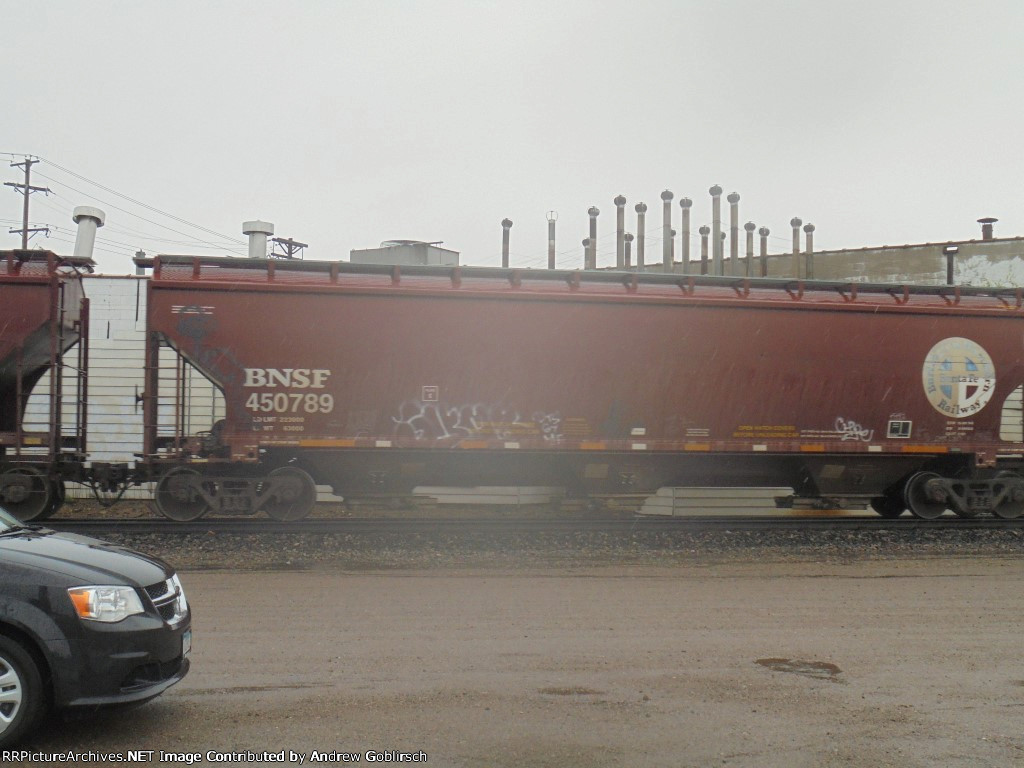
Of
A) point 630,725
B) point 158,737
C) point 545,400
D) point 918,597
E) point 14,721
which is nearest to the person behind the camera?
point 14,721

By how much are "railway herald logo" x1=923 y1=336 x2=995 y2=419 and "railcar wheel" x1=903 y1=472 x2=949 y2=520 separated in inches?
40.3

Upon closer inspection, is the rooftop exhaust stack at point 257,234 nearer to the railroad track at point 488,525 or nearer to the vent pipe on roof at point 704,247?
the railroad track at point 488,525

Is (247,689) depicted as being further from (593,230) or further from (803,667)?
(593,230)

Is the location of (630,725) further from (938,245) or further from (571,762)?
(938,245)

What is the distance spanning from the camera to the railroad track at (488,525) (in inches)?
468

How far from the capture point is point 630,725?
507 cm

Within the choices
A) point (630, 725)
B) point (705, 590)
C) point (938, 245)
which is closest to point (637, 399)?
point (705, 590)

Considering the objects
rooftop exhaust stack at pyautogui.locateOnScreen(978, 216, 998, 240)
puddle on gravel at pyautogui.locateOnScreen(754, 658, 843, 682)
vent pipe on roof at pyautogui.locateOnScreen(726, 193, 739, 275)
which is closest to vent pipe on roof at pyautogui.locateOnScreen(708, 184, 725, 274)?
vent pipe on roof at pyautogui.locateOnScreen(726, 193, 739, 275)

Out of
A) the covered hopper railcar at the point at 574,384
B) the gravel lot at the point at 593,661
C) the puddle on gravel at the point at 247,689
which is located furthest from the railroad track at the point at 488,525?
the puddle on gravel at the point at 247,689

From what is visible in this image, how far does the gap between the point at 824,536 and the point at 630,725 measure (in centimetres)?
825

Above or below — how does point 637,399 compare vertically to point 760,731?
above

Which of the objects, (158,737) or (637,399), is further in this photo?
(637,399)

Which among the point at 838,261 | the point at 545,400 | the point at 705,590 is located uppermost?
the point at 838,261

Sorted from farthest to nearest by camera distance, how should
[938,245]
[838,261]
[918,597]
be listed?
[838,261] → [938,245] → [918,597]
